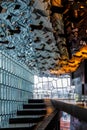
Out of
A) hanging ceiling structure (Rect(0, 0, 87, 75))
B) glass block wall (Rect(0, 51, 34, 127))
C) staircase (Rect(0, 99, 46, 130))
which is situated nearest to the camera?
hanging ceiling structure (Rect(0, 0, 87, 75))

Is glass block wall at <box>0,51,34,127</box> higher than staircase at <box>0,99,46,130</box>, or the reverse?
glass block wall at <box>0,51,34,127</box>

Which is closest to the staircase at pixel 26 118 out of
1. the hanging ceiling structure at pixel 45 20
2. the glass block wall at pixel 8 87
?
the glass block wall at pixel 8 87

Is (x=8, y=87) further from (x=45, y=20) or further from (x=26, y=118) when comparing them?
(x=45, y=20)

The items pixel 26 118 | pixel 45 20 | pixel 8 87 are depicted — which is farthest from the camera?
pixel 26 118

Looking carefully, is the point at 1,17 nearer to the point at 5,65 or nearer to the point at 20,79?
the point at 5,65

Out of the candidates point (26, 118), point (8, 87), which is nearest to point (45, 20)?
point (8, 87)

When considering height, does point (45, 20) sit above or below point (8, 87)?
above

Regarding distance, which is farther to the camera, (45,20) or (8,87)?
(8,87)

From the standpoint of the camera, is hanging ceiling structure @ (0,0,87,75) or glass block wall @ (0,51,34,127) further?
glass block wall @ (0,51,34,127)

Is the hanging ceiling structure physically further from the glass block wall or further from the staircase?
the staircase

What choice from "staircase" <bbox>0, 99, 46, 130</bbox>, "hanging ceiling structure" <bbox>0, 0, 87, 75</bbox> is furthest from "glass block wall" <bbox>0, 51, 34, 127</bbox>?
"hanging ceiling structure" <bbox>0, 0, 87, 75</bbox>

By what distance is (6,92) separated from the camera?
29125mm

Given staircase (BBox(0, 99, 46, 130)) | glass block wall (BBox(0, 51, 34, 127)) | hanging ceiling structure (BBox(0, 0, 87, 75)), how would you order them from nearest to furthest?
hanging ceiling structure (BBox(0, 0, 87, 75)) → staircase (BBox(0, 99, 46, 130)) → glass block wall (BBox(0, 51, 34, 127))

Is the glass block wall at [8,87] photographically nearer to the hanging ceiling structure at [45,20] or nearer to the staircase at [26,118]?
the staircase at [26,118]
